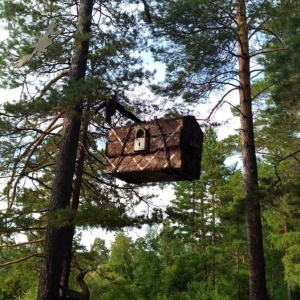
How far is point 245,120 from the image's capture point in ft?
26.0

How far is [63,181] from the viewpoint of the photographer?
5.20 m

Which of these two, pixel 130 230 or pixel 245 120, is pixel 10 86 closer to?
pixel 130 230

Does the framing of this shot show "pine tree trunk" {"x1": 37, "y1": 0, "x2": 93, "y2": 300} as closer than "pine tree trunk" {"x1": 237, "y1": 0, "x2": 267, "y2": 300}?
Yes

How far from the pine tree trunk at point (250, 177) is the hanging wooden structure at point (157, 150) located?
2.91 m

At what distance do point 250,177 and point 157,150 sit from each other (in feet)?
14.8

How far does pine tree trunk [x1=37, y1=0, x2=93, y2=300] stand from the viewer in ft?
15.5

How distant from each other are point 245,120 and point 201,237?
47.4 ft

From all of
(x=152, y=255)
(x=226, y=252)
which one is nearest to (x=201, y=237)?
(x=226, y=252)

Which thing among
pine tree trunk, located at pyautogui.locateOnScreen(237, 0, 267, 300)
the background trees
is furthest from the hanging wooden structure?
pine tree trunk, located at pyautogui.locateOnScreen(237, 0, 267, 300)

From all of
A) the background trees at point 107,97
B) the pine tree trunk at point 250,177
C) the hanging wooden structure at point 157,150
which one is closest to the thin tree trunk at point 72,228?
the background trees at point 107,97

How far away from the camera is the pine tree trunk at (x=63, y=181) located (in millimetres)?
4727

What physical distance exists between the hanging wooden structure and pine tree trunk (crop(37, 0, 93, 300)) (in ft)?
4.72

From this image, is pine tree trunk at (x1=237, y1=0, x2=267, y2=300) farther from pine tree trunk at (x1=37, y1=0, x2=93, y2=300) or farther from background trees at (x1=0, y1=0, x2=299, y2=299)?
pine tree trunk at (x1=37, y1=0, x2=93, y2=300)

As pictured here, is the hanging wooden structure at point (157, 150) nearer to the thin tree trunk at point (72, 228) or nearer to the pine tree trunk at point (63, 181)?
the pine tree trunk at point (63, 181)
